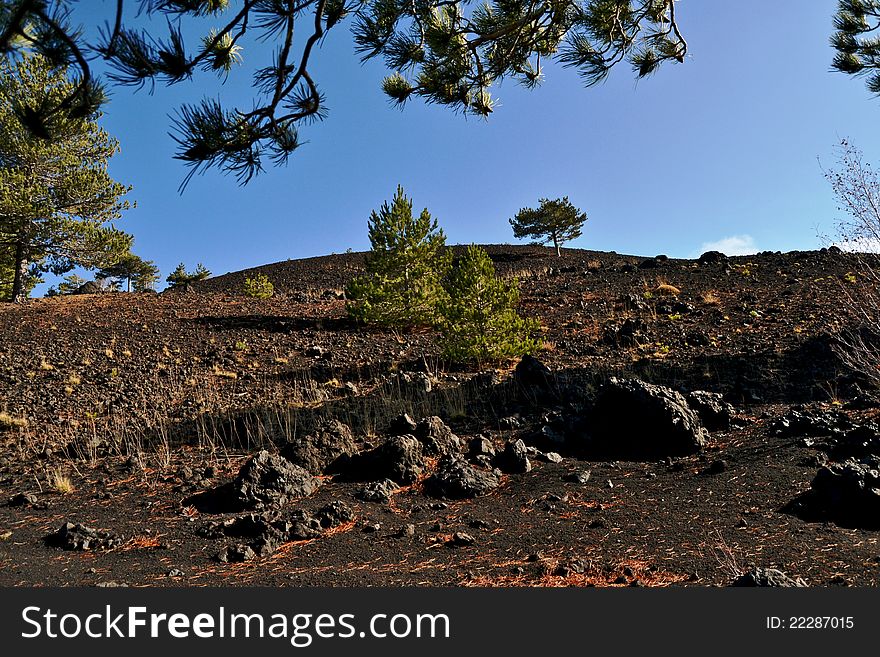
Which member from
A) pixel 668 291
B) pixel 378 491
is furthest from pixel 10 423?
pixel 668 291

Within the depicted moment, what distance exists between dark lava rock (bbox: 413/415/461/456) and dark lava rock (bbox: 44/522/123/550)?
291 cm

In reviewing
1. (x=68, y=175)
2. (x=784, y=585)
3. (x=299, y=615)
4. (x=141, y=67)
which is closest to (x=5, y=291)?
(x=68, y=175)

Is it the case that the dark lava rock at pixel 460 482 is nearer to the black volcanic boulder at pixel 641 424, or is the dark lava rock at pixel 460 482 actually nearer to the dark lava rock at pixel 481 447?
the dark lava rock at pixel 481 447

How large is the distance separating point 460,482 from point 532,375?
3.63 metres

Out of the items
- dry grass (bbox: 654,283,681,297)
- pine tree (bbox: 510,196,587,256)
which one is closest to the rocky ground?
dry grass (bbox: 654,283,681,297)

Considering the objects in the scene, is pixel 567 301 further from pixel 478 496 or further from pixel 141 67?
pixel 141 67

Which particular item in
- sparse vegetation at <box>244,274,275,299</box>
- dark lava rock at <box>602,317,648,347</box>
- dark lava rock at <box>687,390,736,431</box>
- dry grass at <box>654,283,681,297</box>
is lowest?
dark lava rock at <box>687,390,736,431</box>

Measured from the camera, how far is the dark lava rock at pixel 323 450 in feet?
17.6

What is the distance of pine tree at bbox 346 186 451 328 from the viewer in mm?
12312

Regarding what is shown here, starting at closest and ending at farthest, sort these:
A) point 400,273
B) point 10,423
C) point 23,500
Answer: point 23,500
point 10,423
point 400,273

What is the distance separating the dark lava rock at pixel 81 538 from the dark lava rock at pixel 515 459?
131 inches

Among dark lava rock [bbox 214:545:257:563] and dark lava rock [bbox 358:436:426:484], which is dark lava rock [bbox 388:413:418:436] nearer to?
dark lava rock [bbox 358:436:426:484]

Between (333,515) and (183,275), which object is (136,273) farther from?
(333,515)

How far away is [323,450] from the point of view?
563 centimetres
